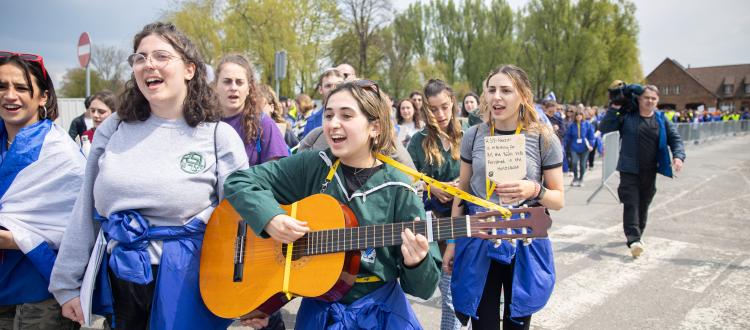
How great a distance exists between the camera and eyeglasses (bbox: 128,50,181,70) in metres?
2.27

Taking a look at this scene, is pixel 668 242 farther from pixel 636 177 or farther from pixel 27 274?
pixel 27 274

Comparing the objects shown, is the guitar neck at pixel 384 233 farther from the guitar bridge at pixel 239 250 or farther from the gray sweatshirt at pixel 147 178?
the gray sweatshirt at pixel 147 178

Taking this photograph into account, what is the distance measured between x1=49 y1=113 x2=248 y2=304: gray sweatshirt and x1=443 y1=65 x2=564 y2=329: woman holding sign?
1.42 m

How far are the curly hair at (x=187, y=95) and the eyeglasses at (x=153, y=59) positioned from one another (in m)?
0.07

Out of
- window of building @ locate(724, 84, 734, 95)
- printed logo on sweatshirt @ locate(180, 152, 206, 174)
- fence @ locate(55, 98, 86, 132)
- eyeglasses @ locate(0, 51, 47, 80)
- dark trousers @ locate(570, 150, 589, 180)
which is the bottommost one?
dark trousers @ locate(570, 150, 589, 180)

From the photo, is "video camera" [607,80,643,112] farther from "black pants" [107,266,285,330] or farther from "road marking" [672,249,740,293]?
"black pants" [107,266,285,330]

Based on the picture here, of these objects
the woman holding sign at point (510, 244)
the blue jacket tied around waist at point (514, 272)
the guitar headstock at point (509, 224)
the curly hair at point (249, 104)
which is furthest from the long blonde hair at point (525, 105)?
the curly hair at point (249, 104)

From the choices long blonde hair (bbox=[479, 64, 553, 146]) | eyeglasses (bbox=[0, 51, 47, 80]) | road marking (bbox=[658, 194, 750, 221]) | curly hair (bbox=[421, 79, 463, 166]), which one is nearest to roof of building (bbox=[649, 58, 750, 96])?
road marking (bbox=[658, 194, 750, 221])

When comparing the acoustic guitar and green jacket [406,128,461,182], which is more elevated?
green jacket [406,128,461,182]

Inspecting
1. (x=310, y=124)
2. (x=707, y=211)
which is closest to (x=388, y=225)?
(x=310, y=124)

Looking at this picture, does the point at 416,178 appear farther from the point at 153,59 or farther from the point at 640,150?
the point at 640,150

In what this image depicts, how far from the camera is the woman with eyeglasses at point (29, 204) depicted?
96.7 inches

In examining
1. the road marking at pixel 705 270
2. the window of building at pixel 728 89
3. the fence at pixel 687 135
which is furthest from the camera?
the window of building at pixel 728 89

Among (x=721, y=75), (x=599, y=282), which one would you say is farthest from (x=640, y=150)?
(x=721, y=75)
